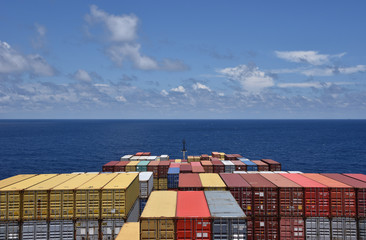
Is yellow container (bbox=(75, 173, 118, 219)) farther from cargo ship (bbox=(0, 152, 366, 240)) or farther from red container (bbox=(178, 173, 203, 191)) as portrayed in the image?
red container (bbox=(178, 173, 203, 191))

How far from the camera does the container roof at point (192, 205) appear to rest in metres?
15.2

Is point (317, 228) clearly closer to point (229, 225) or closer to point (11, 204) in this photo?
point (229, 225)

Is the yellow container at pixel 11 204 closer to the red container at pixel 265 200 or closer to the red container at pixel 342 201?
the red container at pixel 265 200

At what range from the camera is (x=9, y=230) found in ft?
Answer: 59.7

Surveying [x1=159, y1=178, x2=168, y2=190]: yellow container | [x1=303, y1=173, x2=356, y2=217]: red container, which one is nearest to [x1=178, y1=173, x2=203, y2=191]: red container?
[x1=159, y1=178, x2=168, y2=190]: yellow container

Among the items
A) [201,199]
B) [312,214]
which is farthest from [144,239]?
[312,214]

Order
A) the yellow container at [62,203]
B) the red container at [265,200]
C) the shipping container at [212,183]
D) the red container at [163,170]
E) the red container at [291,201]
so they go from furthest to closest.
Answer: the red container at [163,170] < the shipping container at [212,183] < the red container at [265,200] < the red container at [291,201] < the yellow container at [62,203]

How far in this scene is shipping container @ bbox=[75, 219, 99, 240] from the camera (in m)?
18.7

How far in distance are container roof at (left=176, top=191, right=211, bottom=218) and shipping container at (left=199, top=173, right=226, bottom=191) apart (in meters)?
2.37

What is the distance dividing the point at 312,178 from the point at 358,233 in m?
6.35

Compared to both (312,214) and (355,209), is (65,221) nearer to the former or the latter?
(312,214)

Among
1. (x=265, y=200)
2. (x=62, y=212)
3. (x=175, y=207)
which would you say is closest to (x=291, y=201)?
(x=265, y=200)

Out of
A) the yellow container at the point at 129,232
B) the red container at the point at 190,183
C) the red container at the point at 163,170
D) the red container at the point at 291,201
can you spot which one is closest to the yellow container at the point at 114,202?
the yellow container at the point at 129,232

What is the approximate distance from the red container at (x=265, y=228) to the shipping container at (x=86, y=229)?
1316cm
